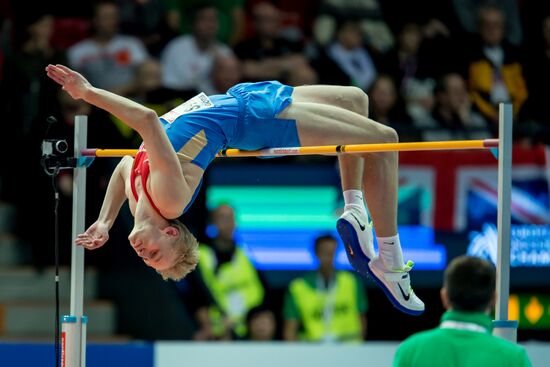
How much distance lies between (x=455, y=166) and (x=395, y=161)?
10.6 ft

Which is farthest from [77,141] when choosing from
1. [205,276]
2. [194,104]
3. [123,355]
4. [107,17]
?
[107,17]

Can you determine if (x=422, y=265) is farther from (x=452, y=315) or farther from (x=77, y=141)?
(x=452, y=315)

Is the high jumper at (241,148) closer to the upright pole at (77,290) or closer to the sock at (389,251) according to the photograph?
the sock at (389,251)

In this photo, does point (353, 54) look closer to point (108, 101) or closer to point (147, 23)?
point (147, 23)

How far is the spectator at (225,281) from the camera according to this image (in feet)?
29.6

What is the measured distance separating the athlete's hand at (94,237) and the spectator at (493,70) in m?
5.03

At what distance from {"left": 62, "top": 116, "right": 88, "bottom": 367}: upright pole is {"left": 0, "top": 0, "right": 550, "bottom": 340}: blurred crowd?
2.42 m

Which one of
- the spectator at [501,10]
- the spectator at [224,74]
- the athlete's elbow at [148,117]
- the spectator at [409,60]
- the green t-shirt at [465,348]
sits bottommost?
the green t-shirt at [465,348]

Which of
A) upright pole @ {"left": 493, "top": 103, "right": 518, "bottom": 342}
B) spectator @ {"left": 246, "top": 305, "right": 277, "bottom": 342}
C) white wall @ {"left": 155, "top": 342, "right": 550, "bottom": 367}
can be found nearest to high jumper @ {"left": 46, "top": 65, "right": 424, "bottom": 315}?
upright pole @ {"left": 493, "top": 103, "right": 518, "bottom": 342}

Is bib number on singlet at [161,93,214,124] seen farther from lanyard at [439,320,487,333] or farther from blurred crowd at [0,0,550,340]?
blurred crowd at [0,0,550,340]

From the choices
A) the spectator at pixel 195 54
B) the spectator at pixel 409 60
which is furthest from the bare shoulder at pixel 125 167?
the spectator at pixel 409 60

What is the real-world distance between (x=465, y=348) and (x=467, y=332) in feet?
0.19

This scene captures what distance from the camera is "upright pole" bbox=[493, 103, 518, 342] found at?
17.6 feet

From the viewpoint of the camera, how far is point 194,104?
6.19m
